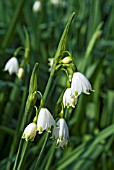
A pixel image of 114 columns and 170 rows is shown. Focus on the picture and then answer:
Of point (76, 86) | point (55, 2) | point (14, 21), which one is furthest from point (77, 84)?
point (55, 2)

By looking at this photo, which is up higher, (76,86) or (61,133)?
(76,86)

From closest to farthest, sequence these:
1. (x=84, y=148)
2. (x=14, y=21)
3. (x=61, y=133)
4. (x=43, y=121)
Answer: (x=43, y=121), (x=61, y=133), (x=84, y=148), (x=14, y=21)

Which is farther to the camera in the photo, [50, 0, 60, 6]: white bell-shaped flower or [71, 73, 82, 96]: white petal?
[50, 0, 60, 6]: white bell-shaped flower

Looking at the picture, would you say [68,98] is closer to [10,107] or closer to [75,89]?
[75,89]

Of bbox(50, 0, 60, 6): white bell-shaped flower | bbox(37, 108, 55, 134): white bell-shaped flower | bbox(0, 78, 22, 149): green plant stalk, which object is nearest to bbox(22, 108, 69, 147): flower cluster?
bbox(37, 108, 55, 134): white bell-shaped flower

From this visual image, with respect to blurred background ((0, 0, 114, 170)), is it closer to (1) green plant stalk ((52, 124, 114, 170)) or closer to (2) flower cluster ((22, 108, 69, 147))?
(1) green plant stalk ((52, 124, 114, 170))

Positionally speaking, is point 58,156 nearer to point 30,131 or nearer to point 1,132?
point 1,132

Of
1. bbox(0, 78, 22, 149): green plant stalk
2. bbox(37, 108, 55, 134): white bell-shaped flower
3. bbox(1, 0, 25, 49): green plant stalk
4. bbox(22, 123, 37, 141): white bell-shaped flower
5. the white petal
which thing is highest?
bbox(1, 0, 25, 49): green plant stalk

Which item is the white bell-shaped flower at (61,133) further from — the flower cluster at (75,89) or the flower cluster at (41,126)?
the flower cluster at (75,89)

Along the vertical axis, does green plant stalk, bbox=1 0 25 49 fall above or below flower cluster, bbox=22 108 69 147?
above

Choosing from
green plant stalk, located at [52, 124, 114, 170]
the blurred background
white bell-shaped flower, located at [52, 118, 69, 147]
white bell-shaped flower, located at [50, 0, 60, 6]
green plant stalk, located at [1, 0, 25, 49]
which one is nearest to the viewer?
white bell-shaped flower, located at [52, 118, 69, 147]
